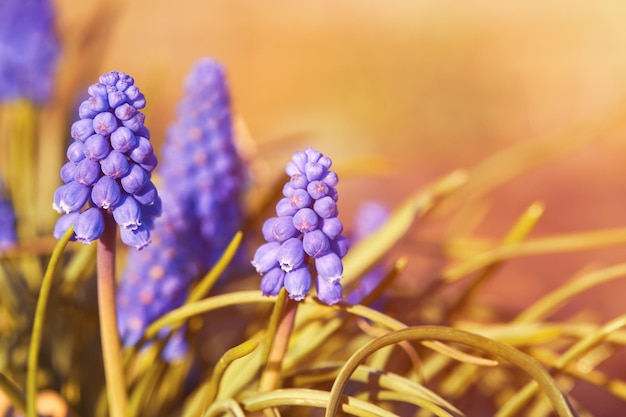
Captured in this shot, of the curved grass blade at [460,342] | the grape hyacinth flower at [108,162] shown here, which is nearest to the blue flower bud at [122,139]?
the grape hyacinth flower at [108,162]

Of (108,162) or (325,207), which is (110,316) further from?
(325,207)

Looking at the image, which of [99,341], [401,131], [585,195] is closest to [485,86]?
[401,131]

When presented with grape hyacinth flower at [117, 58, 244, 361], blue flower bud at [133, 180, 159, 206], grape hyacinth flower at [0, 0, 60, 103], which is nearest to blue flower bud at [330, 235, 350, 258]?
blue flower bud at [133, 180, 159, 206]

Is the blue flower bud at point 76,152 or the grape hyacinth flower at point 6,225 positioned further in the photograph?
the grape hyacinth flower at point 6,225

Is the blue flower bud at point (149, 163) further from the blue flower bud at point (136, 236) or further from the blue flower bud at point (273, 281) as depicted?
the blue flower bud at point (273, 281)

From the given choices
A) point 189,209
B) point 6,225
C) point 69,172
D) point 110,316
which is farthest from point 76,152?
point 6,225

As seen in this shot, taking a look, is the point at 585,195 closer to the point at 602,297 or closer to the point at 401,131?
the point at 602,297
